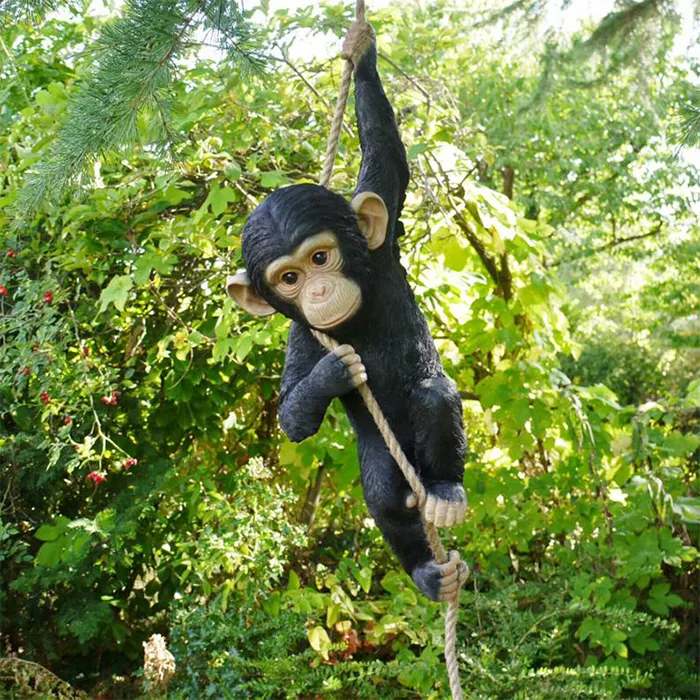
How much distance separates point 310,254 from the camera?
1237mm

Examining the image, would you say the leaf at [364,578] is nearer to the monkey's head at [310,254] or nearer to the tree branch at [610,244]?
the monkey's head at [310,254]

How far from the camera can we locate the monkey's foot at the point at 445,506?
1.27 metres

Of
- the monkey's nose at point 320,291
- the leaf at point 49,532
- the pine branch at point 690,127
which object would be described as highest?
the pine branch at point 690,127

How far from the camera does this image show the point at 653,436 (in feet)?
11.2

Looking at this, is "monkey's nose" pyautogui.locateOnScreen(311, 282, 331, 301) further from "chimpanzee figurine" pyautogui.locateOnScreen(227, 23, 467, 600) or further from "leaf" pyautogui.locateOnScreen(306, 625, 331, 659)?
"leaf" pyautogui.locateOnScreen(306, 625, 331, 659)

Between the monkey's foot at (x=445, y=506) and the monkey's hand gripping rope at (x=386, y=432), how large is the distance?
1cm

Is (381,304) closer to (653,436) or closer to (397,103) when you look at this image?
(397,103)

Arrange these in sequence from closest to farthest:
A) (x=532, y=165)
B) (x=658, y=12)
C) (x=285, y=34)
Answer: (x=658, y=12)
(x=285, y=34)
(x=532, y=165)

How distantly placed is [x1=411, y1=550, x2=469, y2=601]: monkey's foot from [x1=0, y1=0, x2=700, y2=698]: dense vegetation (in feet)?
5.02

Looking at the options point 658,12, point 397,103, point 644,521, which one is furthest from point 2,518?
point 658,12

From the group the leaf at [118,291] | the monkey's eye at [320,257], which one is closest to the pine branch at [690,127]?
the monkey's eye at [320,257]

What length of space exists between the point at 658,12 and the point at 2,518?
2989mm

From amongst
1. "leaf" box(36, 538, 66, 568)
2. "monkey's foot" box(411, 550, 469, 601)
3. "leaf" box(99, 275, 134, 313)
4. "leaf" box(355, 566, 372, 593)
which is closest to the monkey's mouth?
"monkey's foot" box(411, 550, 469, 601)

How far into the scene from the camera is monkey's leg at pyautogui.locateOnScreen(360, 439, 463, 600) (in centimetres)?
135
